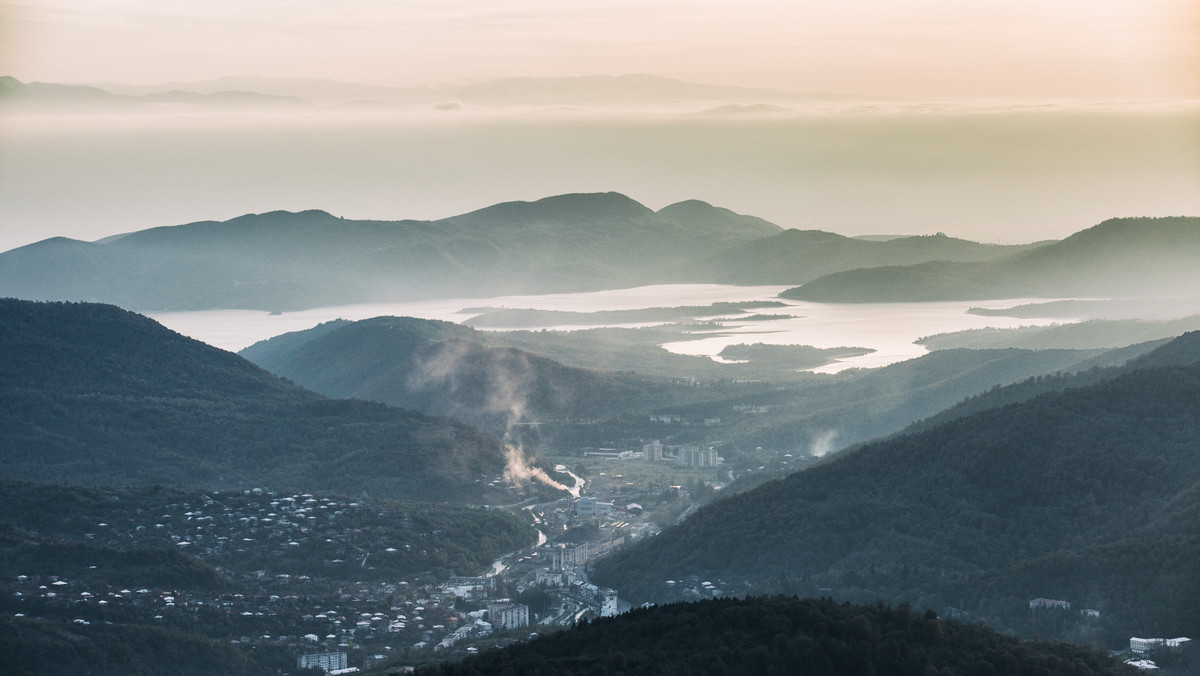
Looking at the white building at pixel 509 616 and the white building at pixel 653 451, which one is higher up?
the white building at pixel 653 451

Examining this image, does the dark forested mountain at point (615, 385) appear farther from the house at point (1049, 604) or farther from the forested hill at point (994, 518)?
the house at point (1049, 604)

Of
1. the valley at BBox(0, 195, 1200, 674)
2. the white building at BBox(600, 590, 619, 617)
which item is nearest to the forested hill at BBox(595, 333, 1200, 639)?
the valley at BBox(0, 195, 1200, 674)

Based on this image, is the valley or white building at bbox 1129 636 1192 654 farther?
the valley

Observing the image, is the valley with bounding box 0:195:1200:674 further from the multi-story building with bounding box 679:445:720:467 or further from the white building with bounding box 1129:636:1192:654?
the white building with bounding box 1129:636:1192:654

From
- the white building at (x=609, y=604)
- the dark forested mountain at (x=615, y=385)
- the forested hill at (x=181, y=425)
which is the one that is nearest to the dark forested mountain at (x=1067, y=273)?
the dark forested mountain at (x=615, y=385)

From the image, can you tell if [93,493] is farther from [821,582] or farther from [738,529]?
[821,582]

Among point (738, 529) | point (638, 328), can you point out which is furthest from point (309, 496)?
point (638, 328)
